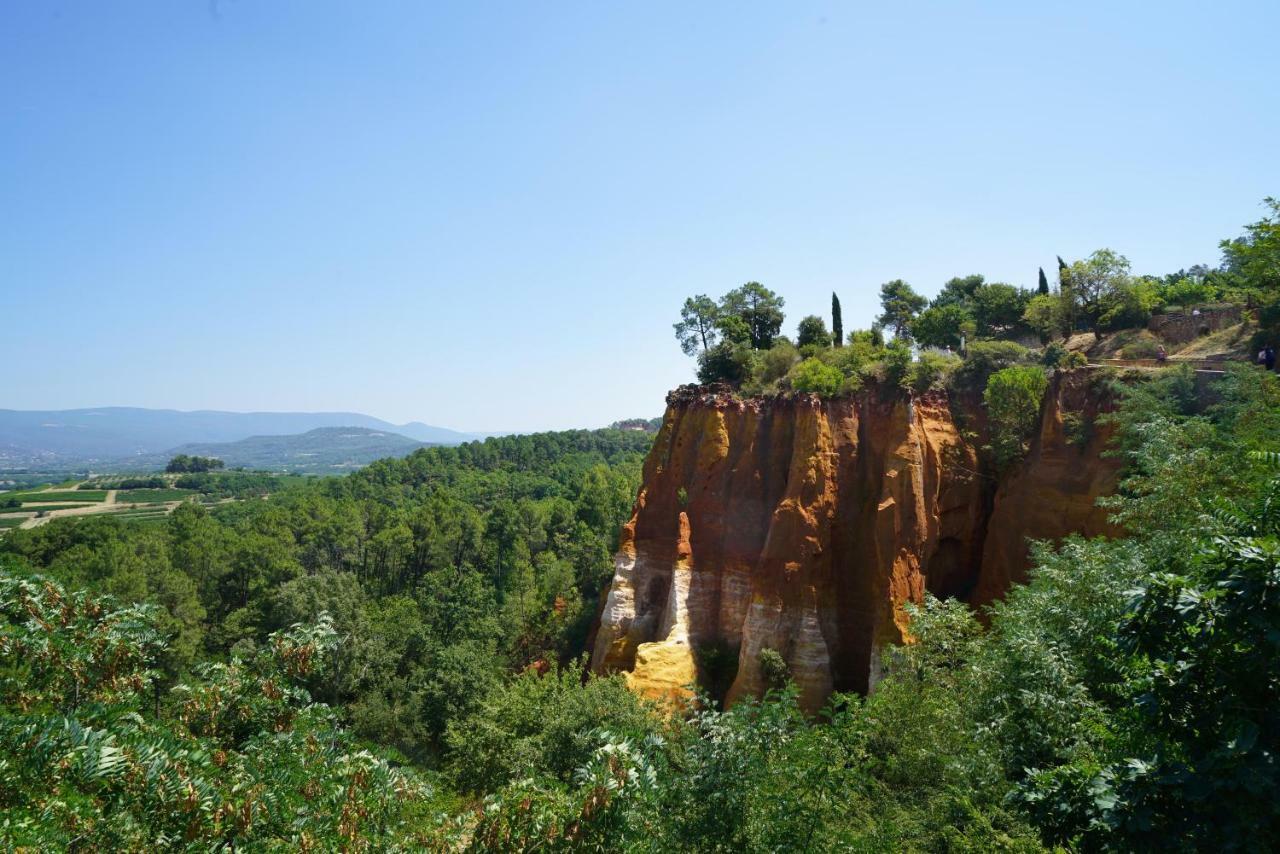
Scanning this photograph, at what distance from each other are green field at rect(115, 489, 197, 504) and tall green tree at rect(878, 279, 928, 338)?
144624 mm

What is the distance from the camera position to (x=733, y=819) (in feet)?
31.0

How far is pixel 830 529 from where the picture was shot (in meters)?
25.2

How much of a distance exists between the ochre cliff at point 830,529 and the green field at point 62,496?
492 ft

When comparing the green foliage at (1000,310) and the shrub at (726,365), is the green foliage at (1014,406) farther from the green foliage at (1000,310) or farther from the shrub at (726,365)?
the green foliage at (1000,310)

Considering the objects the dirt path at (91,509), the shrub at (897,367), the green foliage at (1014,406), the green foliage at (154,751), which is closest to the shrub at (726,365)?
the shrub at (897,367)

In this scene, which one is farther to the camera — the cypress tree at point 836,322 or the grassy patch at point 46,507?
the grassy patch at point 46,507

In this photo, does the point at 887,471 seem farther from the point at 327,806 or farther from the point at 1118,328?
the point at 327,806

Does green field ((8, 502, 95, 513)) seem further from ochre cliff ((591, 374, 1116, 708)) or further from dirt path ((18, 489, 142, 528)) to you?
ochre cliff ((591, 374, 1116, 708))

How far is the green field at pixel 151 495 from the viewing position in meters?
133

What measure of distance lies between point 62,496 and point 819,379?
16949 centimetres

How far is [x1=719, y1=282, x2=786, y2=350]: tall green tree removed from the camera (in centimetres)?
3747

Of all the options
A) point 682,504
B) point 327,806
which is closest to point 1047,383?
point 682,504

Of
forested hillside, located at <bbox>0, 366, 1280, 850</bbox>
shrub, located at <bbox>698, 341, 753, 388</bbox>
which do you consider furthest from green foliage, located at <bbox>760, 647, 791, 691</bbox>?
shrub, located at <bbox>698, 341, 753, 388</bbox>

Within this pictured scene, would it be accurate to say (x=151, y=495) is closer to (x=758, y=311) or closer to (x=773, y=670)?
(x=758, y=311)
